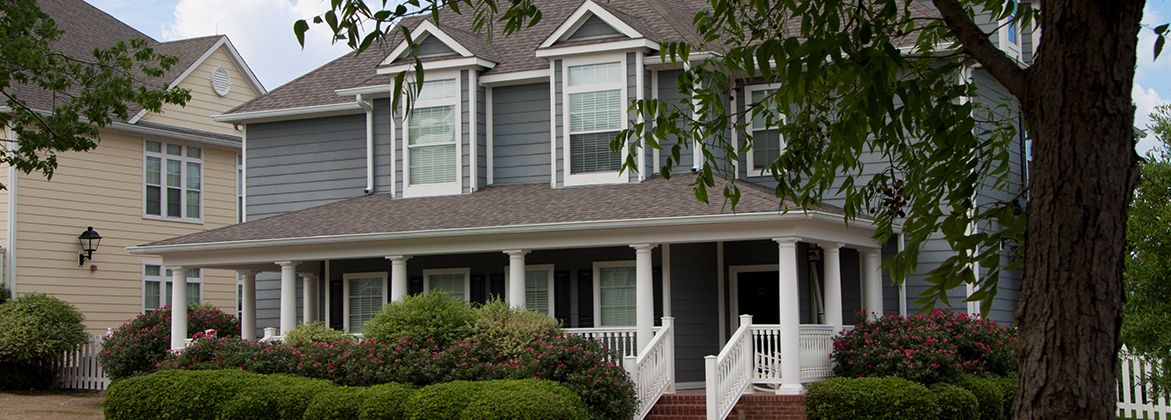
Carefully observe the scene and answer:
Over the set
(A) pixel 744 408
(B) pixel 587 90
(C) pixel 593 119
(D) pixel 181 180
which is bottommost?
(A) pixel 744 408

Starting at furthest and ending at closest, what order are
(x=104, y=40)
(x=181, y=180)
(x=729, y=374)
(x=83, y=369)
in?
(x=104, y=40), (x=181, y=180), (x=83, y=369), (x=729, y=374)

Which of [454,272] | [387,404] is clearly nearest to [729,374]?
[387,404]

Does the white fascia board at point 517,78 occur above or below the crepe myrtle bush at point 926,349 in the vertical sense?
above

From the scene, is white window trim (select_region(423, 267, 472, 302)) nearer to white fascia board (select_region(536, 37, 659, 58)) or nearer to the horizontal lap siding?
the horizontal lap siding

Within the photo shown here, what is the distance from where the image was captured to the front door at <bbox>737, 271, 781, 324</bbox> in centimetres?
1788

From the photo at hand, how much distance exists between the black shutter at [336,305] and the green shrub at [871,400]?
935cm

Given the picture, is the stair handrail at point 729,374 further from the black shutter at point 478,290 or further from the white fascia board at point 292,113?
the white fascia board at point 292,113

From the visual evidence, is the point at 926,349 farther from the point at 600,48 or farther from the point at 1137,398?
the point at 600,48

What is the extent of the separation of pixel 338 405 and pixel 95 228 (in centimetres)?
1272

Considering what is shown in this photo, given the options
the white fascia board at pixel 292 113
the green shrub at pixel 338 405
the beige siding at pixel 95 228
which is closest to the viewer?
the green shrub at pixel 338 405

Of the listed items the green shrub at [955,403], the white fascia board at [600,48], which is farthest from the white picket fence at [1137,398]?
the white fascia board at [600,48]

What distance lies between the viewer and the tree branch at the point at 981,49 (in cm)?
520

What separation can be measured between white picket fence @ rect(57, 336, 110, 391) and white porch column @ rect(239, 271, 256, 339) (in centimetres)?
303

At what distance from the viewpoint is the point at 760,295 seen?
58.7 ft
